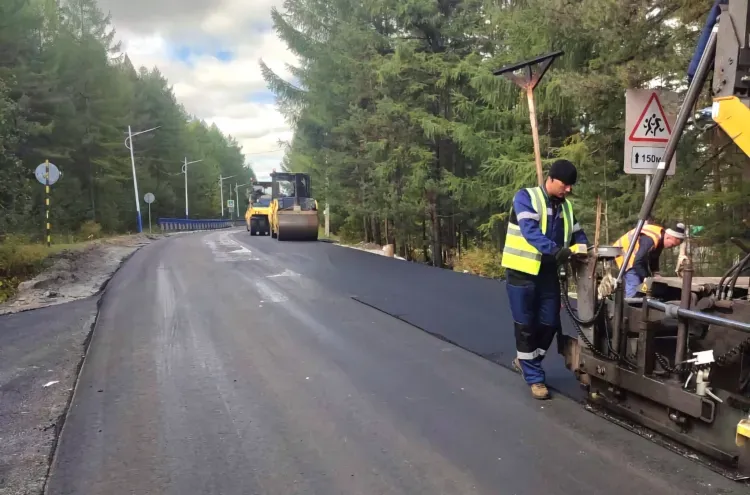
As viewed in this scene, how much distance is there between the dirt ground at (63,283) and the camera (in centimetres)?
955

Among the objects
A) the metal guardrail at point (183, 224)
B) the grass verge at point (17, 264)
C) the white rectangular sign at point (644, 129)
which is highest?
the white rectangular sign at point (644, 129)

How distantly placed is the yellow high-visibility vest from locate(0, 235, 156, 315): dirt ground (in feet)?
24.5

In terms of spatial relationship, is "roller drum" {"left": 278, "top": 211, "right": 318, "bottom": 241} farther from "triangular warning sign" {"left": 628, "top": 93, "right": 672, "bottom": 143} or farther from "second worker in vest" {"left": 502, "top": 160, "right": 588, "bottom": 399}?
"second worker in vest" {"left": 502, "top": 160, "right": 588, "bottom": 399}

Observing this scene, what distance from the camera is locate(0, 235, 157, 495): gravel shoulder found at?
3805 millimetres

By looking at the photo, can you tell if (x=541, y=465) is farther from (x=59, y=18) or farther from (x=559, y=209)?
(x=59, y=18)

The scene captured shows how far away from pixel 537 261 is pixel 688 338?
3.97ft

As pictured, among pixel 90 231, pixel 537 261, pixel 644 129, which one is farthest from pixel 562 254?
pixel 90 231

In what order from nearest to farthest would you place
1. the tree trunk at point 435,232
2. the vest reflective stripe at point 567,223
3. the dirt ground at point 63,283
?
the vest reflective stripe at point 567,223
the dirt ground at point 63,283
the tree trunk at point 435,232

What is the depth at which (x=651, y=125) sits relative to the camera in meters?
6.30

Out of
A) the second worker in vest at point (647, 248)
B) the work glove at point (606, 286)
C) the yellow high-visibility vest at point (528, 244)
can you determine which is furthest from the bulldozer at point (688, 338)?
the second worker in vest at point (647, 248)

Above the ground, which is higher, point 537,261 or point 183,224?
point 537,261

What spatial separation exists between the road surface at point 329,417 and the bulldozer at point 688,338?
20 cm

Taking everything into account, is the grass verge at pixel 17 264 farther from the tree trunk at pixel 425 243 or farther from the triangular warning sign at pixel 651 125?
the tree trunk at pixel 425 243

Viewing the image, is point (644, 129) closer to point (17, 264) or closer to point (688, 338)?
point (688, 338)
